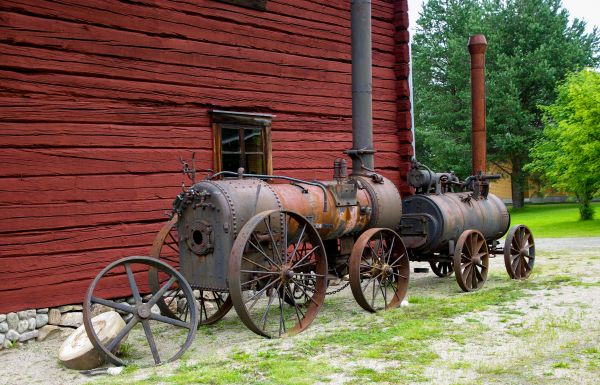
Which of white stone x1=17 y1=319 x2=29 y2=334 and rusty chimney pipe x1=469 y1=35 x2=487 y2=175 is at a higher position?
rusty chimney pipe x1=469 y1=35 x2=487 y2=175

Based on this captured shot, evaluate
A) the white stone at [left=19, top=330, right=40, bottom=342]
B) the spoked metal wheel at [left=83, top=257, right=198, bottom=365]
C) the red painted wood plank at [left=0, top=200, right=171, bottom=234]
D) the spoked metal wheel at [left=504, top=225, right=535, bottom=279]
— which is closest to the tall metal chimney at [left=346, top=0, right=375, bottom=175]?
the spoked metal wheel at [left=504, top=225, right=535, bottom=279]

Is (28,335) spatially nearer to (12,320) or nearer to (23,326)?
(23,326)

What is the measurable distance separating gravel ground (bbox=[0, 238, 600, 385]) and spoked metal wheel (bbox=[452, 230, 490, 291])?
91 centimetres

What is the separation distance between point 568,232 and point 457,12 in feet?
73.1

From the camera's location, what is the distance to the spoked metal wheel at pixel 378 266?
7766mm

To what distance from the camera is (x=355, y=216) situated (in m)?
8.39

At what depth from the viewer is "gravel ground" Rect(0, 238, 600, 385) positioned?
214 inches

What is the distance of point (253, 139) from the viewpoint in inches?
386

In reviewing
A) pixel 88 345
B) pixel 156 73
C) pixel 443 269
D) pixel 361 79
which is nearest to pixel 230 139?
pixel 156 73

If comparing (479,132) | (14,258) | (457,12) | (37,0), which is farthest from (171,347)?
(457,12)

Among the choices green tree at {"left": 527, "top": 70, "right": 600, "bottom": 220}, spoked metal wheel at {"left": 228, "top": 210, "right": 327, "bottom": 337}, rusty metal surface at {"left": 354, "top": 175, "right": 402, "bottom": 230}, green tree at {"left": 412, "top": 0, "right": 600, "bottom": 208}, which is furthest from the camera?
green tree at {"left": 412, "top": 0, "right": 600, "bottom": 208}

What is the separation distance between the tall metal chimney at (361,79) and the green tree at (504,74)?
24.3 metres

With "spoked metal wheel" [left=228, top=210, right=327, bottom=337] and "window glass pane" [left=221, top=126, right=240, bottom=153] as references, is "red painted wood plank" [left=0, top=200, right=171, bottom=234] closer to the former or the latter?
"window glass pane" [left=221, top=126, right=240, bottom=153]

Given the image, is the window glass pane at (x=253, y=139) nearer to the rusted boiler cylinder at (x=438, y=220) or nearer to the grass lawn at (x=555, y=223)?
the rusted boiler cylinder at (x=438, y=220)
